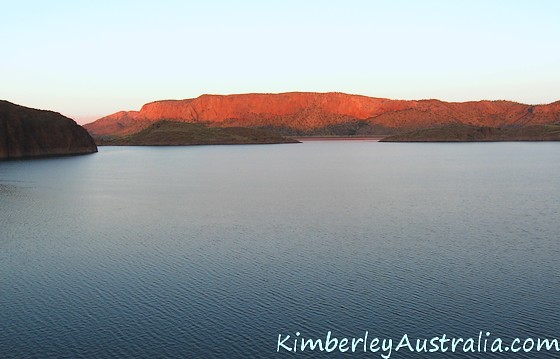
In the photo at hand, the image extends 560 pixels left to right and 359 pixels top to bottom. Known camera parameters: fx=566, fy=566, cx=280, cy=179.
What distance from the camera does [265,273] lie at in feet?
67.6

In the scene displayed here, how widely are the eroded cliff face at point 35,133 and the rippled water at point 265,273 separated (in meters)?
78.5

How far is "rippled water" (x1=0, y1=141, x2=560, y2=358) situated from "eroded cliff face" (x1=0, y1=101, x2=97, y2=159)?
7850cm

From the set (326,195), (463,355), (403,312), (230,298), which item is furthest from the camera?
(326,195)

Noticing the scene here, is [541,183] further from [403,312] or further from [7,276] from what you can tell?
[7,276]

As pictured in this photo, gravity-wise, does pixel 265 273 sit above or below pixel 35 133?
below

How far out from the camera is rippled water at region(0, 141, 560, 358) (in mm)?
14789

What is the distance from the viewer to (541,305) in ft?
54.1

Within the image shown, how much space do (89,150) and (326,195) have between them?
111 metres

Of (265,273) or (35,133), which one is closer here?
(265,273)

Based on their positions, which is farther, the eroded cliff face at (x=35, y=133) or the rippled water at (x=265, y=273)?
the eroded cliff face at (x=35, y=133)

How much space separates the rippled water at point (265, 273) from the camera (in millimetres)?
14789

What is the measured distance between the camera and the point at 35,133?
397 feet

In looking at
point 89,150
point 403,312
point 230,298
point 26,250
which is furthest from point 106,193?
point 89,150

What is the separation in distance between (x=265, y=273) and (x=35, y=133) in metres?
114
